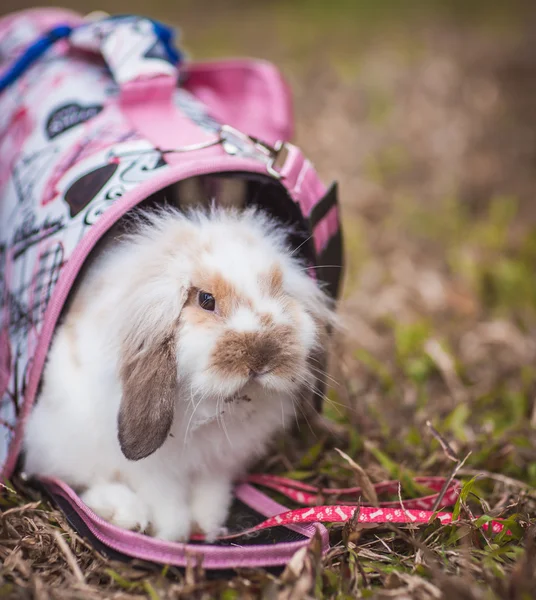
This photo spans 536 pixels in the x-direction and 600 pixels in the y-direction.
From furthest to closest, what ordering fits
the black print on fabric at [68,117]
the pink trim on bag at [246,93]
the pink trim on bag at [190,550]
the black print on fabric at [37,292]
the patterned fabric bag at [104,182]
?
1. the pink trim on bag at [246,93]
2. the black print on fabric at [68,117]
3. the black print on fabric at [37,292]
4. the patterned fabric bag at [104,182]
5. the pink trim on bag at [190,550]

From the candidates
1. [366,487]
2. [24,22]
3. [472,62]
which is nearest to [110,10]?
[472,62]

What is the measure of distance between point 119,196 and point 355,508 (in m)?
1.07

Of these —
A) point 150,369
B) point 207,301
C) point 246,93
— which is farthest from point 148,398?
point 246,93

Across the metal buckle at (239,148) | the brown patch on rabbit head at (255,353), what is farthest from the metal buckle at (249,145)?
the brown patch on rabbit head at (255,353)

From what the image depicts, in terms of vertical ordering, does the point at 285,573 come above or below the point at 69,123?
below

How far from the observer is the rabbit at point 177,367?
65.0 inches

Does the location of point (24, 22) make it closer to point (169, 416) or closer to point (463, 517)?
point (169, 416)

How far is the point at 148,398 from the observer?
64.8 inches

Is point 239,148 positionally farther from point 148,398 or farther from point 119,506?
point 119,506

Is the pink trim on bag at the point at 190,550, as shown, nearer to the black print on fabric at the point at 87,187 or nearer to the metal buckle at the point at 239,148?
the black print on fabric at the point at 87,187

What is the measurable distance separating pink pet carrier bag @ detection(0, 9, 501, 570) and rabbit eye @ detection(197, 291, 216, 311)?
1.12 ft

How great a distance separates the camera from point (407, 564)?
1.76m

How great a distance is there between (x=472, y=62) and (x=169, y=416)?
19.3 feet

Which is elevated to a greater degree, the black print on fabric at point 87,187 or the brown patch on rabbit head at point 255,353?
the black print on fabric at point 87,187
